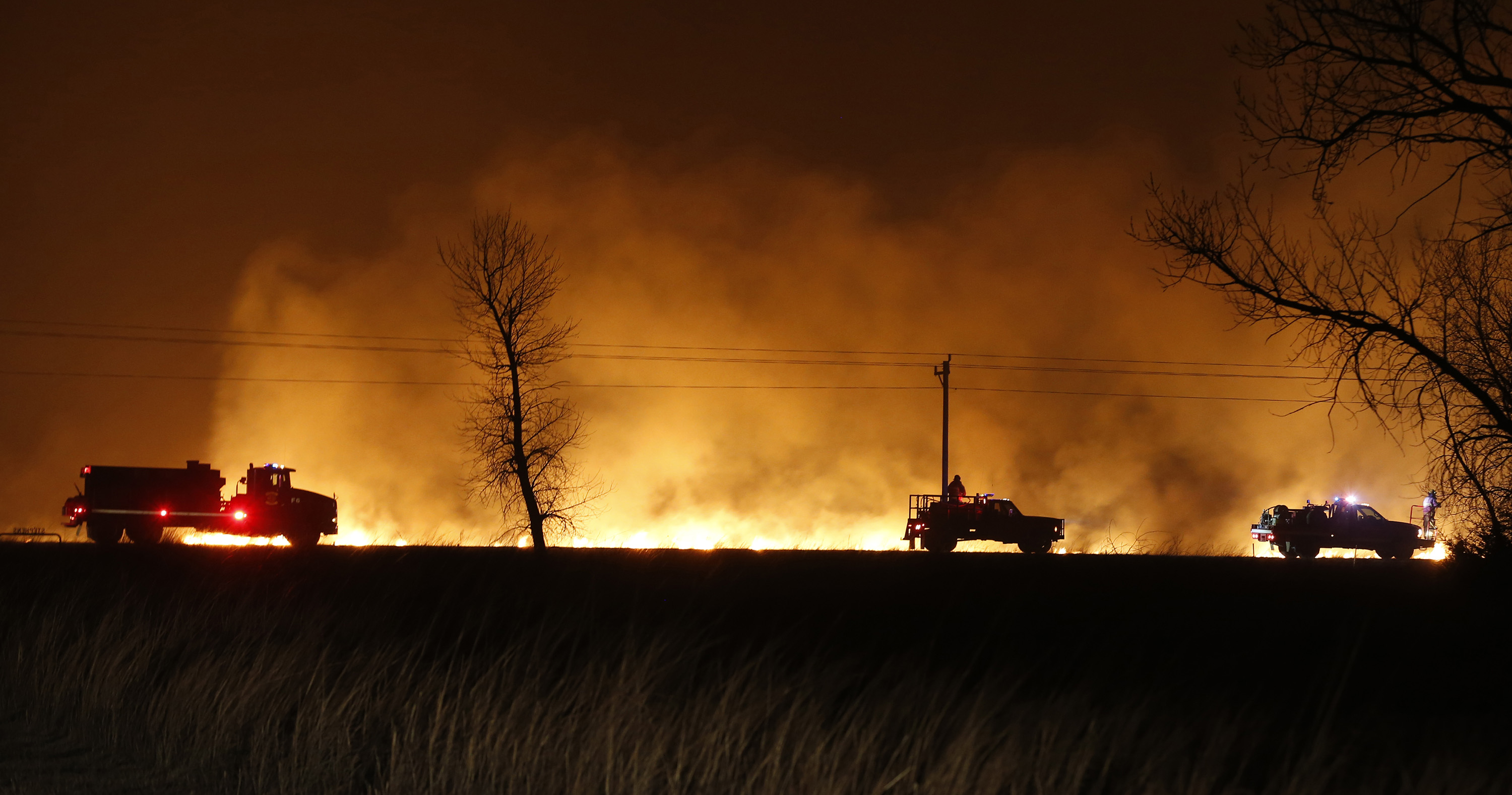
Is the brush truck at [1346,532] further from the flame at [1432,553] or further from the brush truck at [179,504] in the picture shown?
the brush truck at [179,504]

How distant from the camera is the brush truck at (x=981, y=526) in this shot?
36.9m

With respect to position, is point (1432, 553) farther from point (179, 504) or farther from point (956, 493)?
point (179, 504)

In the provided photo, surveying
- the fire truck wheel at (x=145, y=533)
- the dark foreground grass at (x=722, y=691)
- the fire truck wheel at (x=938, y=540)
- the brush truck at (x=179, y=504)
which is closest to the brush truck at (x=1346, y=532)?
the fire truck wheel at (x=938, y=540)

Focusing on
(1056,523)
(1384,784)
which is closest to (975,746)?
(1384,784)

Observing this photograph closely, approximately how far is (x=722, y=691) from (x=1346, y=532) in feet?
111

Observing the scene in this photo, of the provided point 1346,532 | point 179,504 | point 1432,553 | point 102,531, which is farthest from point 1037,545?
point 102,531

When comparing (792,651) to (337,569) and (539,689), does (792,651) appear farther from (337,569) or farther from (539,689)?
(337,569)

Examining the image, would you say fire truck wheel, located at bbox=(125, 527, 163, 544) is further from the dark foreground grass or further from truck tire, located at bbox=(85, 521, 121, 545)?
the dark foreground grass

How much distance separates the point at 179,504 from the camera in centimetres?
3136

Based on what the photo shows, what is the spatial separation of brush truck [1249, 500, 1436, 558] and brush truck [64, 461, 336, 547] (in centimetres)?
2862

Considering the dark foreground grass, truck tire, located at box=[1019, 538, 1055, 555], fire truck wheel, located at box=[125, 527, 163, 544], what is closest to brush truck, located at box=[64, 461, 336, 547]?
fire truck wheel, located at box=[125, 527, 163, 544]

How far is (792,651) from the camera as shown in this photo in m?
10.9

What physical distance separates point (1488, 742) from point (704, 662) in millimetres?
5712

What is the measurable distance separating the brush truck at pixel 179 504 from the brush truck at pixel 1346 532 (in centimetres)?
2862
